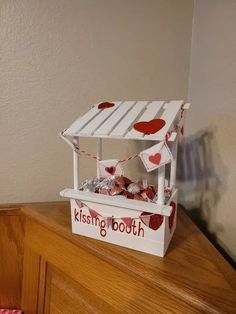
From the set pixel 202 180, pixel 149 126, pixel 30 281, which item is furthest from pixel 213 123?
pixel 30 281

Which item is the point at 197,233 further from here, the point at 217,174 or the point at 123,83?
the point at 123,83

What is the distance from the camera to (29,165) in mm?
940

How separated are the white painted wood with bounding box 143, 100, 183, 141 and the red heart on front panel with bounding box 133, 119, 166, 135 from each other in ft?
0.04

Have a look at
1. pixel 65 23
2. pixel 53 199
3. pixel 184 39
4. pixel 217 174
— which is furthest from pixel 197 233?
pixel 65 23

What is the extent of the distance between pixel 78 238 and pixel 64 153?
372mm

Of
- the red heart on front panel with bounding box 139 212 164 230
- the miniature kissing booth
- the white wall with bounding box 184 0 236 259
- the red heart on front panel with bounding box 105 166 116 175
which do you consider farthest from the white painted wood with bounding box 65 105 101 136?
the white wall with bounding box 184 0 236 259

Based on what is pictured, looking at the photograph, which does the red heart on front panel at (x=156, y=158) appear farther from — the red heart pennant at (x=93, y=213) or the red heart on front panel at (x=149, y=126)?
the red heart pennant at (x=93, y=213)

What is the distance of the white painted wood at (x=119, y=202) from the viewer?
541 mm

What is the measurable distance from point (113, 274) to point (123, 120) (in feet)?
1.19

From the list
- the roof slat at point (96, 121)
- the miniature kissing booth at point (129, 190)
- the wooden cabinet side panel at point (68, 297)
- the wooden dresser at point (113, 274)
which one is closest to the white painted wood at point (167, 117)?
the miniature kissing booth at point (129, 190)

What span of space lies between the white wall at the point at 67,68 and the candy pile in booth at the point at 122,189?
31 centimetres

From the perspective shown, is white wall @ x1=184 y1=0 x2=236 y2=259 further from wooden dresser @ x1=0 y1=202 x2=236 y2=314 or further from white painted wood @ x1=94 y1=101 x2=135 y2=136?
white painted wood @ x1=94 y1=101 x2=135 y2=136

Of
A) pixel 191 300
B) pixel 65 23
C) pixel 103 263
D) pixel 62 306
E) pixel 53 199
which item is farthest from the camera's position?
pixel 53 199

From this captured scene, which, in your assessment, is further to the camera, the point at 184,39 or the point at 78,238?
the point at 184,39
